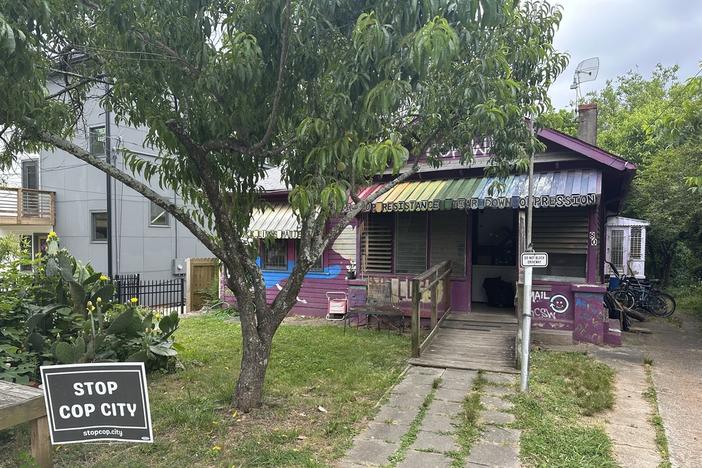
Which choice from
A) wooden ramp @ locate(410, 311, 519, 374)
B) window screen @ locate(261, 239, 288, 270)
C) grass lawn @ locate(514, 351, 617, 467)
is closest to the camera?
grass lawn @ locate(514, 351, 617, 467)

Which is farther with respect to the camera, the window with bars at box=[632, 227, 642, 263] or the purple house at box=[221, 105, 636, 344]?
the window with bars at box=[632, 227, 642, 263]

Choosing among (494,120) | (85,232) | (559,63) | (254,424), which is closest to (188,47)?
(494,120)

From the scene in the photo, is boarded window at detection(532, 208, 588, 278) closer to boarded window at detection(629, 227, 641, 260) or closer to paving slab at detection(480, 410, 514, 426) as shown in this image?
paving slab at detection(480, 410, 514, 426)

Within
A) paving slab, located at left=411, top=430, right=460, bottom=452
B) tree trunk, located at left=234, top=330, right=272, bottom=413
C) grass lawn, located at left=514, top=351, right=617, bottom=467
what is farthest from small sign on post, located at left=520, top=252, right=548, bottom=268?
tree trunk, located at left=234, top=330, right=272, bottom=413

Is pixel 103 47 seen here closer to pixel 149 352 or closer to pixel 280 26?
pixel 280 26

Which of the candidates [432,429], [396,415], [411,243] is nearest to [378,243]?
[411,243]

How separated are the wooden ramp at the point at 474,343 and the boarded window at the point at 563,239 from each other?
1241 mm

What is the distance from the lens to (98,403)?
8.13 ft

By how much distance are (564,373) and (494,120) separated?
11.4ft

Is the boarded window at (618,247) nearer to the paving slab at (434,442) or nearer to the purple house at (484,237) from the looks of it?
the purple house at (484,237)

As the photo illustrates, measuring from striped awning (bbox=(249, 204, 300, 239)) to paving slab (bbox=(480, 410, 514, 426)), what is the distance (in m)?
6.04

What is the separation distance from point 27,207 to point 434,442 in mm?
16247

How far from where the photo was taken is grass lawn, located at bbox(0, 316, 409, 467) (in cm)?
350

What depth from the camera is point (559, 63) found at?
5742 mm
